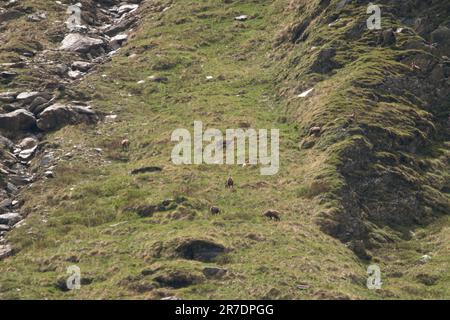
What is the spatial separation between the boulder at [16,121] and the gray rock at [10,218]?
12666mm

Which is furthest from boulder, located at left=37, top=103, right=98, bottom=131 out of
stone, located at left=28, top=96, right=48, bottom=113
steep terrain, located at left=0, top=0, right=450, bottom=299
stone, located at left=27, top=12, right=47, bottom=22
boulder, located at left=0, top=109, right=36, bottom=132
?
stone, located at left=27, top=12, right=47, bottom=22

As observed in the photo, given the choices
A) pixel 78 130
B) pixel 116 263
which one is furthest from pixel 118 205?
pixel 78 130

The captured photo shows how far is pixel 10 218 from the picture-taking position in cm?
5991

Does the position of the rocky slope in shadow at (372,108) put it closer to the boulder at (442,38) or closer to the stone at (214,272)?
the boulder at (442,38)

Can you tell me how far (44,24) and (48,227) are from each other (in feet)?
127

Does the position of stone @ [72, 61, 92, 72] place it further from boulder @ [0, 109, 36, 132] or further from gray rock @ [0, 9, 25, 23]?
gray rock @ [0, 9, 25, 23]

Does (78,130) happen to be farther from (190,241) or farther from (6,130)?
(190,241)

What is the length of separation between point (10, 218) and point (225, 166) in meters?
14.0

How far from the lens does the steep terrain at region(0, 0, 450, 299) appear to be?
5128cm

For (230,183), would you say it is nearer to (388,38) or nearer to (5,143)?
(5,143)

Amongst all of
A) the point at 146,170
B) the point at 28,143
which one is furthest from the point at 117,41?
the point at 146,170

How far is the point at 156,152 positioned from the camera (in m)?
68.3

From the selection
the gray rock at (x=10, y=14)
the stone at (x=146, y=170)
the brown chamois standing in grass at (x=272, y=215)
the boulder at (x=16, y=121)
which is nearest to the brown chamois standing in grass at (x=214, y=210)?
the brown chamois standing in grass at (x=272, y=215)

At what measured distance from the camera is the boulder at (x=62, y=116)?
72.1m
